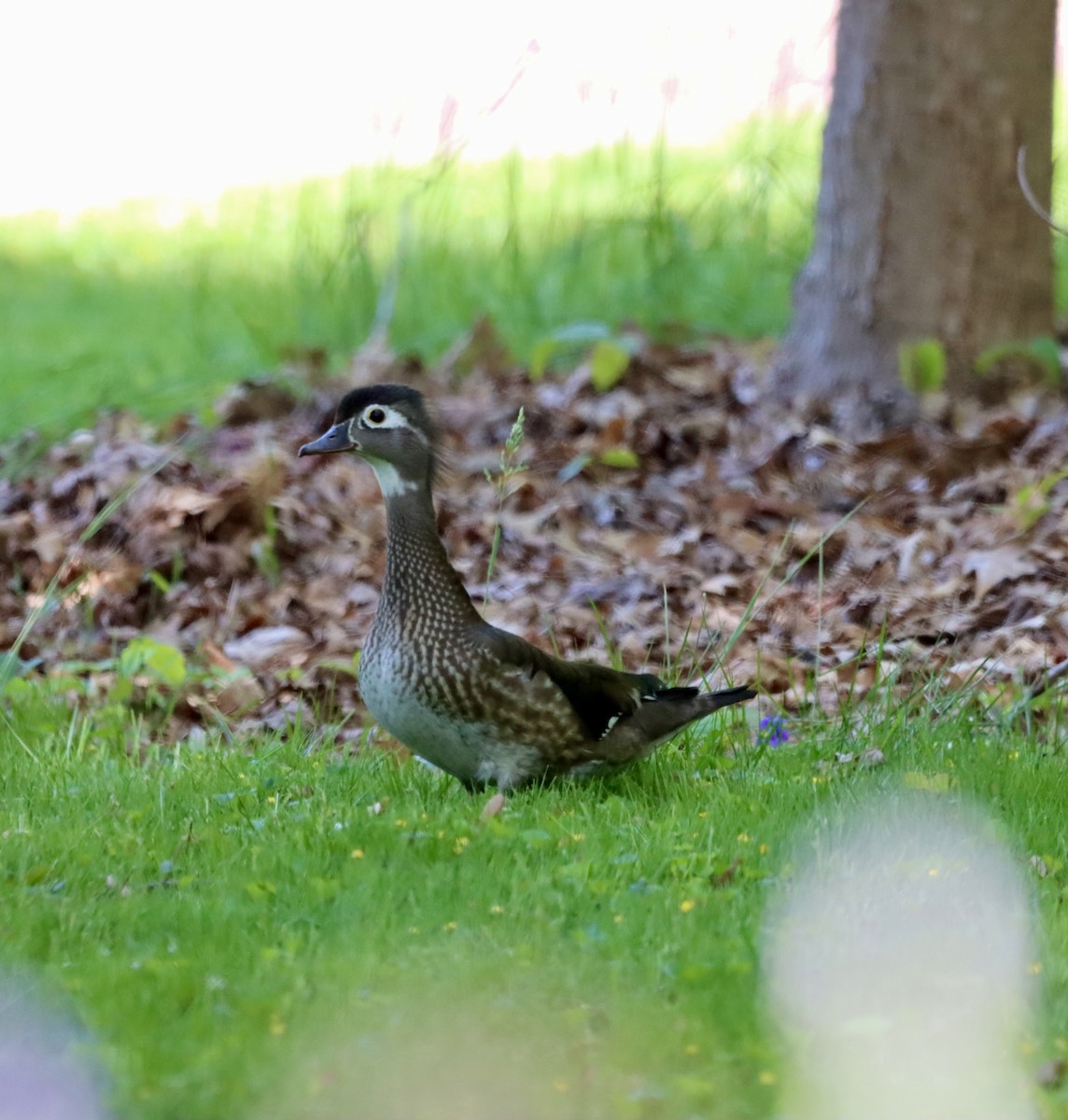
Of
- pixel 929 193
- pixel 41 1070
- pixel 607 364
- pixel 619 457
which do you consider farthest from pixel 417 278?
pixel 41 1070

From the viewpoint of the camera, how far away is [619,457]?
26.1ft

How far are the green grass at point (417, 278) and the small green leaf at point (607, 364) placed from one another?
1277 millimetres

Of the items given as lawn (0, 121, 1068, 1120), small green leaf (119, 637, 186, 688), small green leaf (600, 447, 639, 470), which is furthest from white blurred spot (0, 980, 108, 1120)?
small green leaf (600, 447, 639, 470)

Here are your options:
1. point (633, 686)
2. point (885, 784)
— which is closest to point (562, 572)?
point (633, 686)

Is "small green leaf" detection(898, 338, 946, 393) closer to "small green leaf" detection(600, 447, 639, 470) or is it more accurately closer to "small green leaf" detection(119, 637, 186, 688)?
"small green leaf" detection(600, 447, 639, 470)

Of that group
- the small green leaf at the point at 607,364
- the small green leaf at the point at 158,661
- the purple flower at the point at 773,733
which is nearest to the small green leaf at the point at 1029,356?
the small green leaf at the point at 607,364

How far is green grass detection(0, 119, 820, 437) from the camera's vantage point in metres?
10.3

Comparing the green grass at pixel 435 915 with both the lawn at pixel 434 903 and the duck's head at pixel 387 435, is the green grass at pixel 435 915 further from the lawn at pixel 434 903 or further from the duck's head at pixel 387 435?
the duck's head at pixel 387 435

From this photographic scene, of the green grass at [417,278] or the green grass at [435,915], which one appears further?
the green grass at [417,278]

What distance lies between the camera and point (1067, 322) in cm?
927

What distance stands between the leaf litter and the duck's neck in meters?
0.63

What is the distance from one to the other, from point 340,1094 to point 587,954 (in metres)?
0.70

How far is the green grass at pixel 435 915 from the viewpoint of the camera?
3.14 metres

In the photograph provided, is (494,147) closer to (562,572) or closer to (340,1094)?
(562,572)
